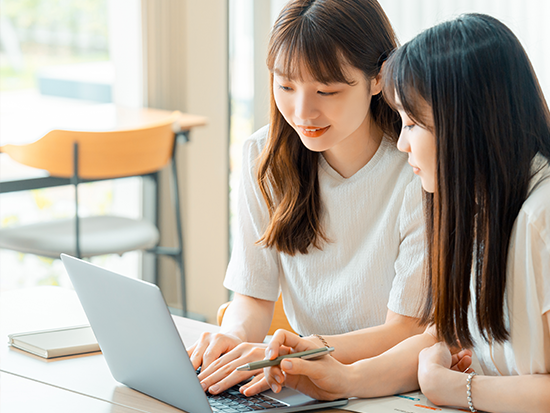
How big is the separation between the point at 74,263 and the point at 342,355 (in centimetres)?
46

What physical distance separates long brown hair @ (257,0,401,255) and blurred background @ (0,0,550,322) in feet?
5.08

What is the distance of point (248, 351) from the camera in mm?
1084

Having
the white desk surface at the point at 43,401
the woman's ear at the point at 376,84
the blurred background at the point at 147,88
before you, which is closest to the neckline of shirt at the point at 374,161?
the woman's ear at the point at 376,84

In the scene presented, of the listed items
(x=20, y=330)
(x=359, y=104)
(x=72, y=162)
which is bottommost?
(x=20, y=330)

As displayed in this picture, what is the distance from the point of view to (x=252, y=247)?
1391 mm

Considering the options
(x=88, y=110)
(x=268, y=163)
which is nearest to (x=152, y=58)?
(x=88, y=110)

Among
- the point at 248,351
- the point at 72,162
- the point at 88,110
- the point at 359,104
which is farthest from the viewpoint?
the point at 88,110

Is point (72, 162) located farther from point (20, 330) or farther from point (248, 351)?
point (248, 351)

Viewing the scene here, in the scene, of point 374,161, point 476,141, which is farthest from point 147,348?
point 374,161

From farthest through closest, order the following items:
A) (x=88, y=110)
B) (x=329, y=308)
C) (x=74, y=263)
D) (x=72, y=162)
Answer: (x=88, y=110)
(x=72, y=162)
(x=329, y=308)
(x=74, y=263)

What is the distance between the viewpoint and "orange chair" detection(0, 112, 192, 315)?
2338 mm

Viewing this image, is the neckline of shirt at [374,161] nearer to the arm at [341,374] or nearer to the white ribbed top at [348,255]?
the white ribbed top at [348,255]

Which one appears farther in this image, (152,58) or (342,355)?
(152,58)

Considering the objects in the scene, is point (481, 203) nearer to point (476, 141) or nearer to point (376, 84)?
point (476, 141)
